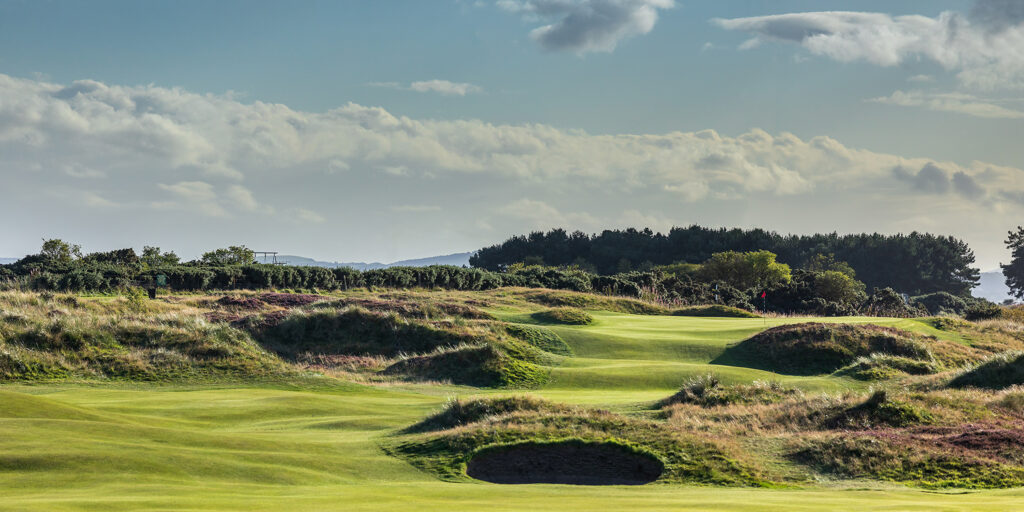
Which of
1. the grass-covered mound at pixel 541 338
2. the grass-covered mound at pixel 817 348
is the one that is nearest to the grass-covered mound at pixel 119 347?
the grass-covered mound at pixel 541 338

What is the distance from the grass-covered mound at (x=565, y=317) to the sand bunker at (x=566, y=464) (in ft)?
93.0

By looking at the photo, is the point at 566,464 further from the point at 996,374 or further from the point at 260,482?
the point at 996,374

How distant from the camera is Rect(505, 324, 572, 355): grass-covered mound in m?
38.7

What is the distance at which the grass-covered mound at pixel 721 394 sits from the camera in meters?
23.0

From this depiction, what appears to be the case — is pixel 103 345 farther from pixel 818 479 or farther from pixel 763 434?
pixel 818 479

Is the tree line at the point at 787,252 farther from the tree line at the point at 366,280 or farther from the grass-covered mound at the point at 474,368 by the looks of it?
the grass-covered mound at the point at 474,368

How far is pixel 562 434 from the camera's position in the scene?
696 inches

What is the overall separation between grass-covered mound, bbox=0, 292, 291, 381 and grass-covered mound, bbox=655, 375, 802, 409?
1631 centimetres

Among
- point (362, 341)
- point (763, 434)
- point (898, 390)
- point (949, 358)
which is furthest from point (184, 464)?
point (949, 358)

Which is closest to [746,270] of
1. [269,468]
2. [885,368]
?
[885,368]

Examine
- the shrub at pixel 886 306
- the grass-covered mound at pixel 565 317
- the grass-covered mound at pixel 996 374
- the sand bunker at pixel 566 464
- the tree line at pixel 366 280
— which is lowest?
the sand bunker at pixel 566 464

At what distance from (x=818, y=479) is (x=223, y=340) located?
1044 inches

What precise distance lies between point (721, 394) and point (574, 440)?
7.68 metres

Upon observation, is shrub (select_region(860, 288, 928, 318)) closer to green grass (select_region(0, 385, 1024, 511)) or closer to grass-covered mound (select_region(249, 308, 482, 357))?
grass-covered mound (select_region(249, 308, 482, 357))
